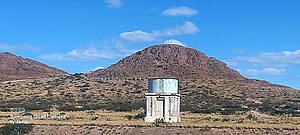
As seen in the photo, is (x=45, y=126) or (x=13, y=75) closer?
(x=45, y=126)

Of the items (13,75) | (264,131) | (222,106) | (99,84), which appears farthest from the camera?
(13,75)

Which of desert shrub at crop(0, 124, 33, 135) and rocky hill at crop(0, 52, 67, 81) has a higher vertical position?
rocky hill at crop(0, 52, 67, 81)

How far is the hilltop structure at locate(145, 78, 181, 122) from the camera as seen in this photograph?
56.2m

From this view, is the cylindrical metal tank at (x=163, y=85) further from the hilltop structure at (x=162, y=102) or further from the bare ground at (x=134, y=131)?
the bare ground at (x=134, y=131)

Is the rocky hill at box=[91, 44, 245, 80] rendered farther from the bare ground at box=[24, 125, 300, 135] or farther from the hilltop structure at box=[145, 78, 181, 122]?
the bare ground at box=[24, 125, 300, 135]

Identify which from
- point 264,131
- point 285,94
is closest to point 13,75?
point 285,94

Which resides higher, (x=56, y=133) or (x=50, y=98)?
(x=50, y=98)

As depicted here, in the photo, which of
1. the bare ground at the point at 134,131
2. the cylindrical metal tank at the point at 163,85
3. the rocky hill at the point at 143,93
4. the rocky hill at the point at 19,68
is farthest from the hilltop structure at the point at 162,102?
the rocky hill at the point at 19,68

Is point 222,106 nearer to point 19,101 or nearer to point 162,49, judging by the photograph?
point 19,101

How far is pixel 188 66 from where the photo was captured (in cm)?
15612

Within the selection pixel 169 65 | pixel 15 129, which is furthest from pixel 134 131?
pixel 169 65

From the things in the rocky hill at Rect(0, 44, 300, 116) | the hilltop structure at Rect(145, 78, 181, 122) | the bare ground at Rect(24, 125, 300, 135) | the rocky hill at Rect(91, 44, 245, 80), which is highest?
the rocky hill at Rect(91, 44, 245, 80)

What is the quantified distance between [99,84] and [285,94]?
39.2 m

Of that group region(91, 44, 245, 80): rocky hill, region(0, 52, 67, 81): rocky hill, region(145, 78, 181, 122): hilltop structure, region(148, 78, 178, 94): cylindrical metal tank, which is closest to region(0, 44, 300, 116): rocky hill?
region(91, 44, 245, 80): rocky hill
